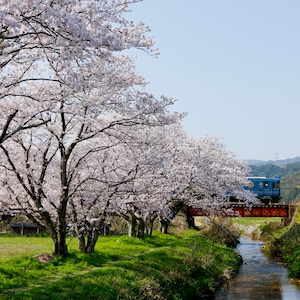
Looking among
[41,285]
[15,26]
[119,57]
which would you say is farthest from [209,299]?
[15,26]

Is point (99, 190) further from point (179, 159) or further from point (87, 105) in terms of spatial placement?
point (179, 159)

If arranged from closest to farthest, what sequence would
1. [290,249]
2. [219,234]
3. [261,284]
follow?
[261,284]
[290,249]
[219,234]

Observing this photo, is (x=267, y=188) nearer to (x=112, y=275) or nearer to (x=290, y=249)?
(x=290, y=249)

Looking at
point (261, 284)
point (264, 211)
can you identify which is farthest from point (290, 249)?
point (264, 211)

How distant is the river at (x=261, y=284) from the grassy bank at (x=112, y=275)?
3.12ft

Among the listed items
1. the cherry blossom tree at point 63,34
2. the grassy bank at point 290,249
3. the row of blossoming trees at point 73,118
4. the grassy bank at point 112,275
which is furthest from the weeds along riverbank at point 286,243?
the cherry blossom tree at point 63,34

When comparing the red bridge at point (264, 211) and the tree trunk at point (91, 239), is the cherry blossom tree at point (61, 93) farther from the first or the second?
the red bridge at point (264, 211)

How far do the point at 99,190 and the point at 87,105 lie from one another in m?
4.40

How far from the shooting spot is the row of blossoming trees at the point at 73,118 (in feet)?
35.0

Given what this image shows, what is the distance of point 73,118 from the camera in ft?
63.9

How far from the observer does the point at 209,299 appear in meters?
20.4

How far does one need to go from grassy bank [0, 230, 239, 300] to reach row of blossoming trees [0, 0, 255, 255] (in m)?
1.79

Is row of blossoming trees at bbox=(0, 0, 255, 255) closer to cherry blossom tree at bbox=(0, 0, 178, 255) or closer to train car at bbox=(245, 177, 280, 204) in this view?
cherry blossom tree at bbox=(0, 0, 178, 255)

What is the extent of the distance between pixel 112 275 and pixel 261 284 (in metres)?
10.8
